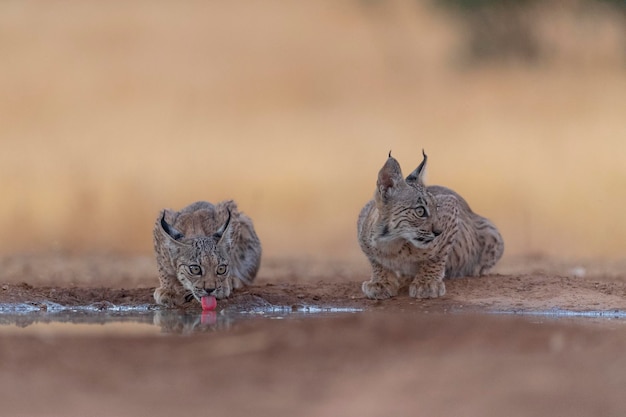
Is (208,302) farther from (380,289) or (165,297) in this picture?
(380,289)

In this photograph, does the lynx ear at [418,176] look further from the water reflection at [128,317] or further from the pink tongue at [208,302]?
the pink tongue at [208,302]

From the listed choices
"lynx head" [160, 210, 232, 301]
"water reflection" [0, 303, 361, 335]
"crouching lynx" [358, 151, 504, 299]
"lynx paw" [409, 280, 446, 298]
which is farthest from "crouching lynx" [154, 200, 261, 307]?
"lynx paw" [409, 280, 446, 298]

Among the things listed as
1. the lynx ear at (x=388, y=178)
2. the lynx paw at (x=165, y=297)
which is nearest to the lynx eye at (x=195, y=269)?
the lynx paw at (x=165, y=297)

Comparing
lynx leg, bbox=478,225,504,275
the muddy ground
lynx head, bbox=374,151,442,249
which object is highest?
lynx head, bbox=374,151,442,249

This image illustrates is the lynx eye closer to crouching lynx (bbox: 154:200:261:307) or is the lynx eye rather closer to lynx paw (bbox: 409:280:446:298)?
crouching lynx (bbox: 154:200:261:307)

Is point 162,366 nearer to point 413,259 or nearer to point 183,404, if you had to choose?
point 183,404

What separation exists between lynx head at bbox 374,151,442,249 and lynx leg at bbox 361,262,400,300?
1.50 feet

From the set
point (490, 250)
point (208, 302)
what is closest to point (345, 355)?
point (208, 302)

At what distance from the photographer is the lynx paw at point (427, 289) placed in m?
13.1

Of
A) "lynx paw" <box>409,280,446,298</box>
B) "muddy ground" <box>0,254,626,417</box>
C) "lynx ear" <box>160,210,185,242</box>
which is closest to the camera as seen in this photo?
"muddy ground" <box>0,254,626,417</box>

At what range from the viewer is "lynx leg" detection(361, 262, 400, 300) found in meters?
13.3

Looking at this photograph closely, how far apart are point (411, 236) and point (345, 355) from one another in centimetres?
346

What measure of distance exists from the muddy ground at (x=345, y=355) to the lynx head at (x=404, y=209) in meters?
0.69

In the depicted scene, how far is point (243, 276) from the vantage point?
46.3 feet
